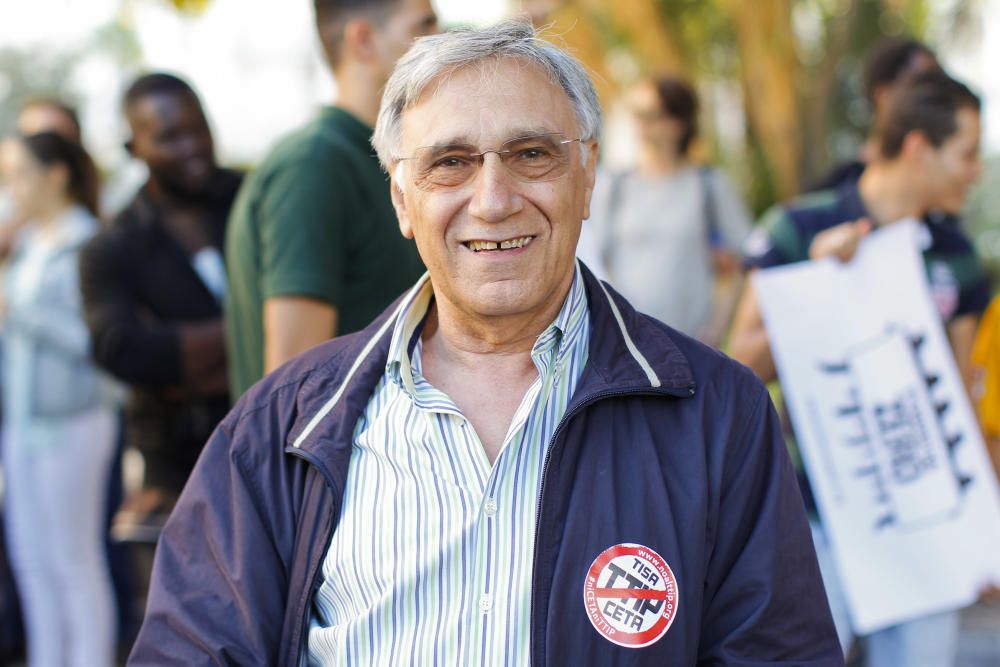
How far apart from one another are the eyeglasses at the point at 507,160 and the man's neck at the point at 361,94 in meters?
1.09

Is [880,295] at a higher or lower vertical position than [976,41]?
lower

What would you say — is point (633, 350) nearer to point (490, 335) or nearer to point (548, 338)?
point (548, 338)

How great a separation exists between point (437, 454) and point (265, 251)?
1.06 meters

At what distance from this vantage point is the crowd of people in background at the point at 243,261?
305cm

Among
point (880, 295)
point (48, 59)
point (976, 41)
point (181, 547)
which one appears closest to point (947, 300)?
point (880, 295)

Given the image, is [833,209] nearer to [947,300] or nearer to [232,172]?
[947,300]

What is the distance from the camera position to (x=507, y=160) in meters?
2.14

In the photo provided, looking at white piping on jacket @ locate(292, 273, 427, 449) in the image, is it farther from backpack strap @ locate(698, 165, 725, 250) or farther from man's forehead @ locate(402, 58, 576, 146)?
backpack strap @ locate(698, 165, 725, 250)

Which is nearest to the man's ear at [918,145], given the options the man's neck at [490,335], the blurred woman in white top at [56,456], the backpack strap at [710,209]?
the man's neck at [490,335]

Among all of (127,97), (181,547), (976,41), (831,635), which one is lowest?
(831,635)

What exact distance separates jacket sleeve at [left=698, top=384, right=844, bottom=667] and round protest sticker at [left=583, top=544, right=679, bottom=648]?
0.12 meters

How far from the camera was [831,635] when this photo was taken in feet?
6.75

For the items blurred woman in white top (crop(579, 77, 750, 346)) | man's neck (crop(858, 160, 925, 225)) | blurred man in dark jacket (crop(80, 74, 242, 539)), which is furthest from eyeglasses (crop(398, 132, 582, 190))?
blurred woman in white top (crop(579, 77, 750, 346))

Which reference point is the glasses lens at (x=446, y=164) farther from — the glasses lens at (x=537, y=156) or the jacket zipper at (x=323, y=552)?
the jacket zipper at (x=323, y=552)
